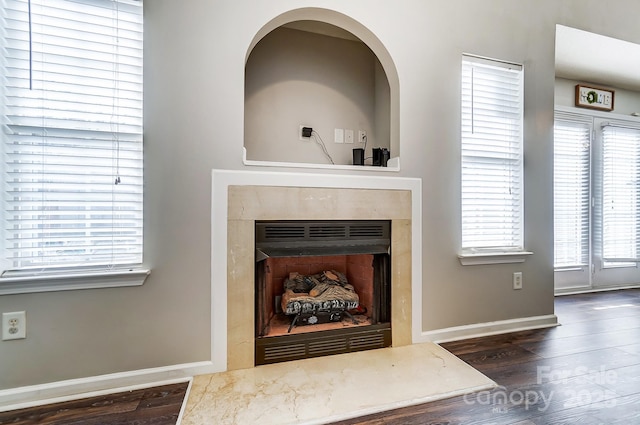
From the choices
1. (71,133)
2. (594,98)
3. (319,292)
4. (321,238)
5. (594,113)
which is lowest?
(319,292)

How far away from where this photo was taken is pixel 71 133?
1.67m

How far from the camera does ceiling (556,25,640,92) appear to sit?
2.87 meters

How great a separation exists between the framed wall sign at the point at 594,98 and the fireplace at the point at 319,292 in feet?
10.9

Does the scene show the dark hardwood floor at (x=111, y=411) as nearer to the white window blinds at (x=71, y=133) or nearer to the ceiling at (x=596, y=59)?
the white window blinds at (x=71, y=133)

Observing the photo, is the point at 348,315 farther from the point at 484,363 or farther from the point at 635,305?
the point at 635,305

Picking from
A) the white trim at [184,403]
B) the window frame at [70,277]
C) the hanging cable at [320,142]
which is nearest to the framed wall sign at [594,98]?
the hanging cable at [320,142]

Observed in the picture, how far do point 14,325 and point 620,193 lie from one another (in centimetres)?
583

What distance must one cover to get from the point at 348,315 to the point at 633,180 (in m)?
4.30

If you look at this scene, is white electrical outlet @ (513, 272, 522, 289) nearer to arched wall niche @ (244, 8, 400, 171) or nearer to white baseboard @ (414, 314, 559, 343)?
white baseboard @ (414, 314, 559, 343)

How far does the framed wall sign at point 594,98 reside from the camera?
3.67 meters

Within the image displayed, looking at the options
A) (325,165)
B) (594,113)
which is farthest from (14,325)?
(594,113)

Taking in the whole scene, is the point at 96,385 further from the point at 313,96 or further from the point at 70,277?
the point at 313,96

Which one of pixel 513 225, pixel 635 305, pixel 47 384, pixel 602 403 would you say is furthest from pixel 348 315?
pixel 635 305

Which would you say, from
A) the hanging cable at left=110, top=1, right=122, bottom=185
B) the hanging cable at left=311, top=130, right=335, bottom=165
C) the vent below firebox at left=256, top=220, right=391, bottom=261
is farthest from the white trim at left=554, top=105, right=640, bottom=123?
the hanging cable at left=110, top=1, right=122, bottom=185
